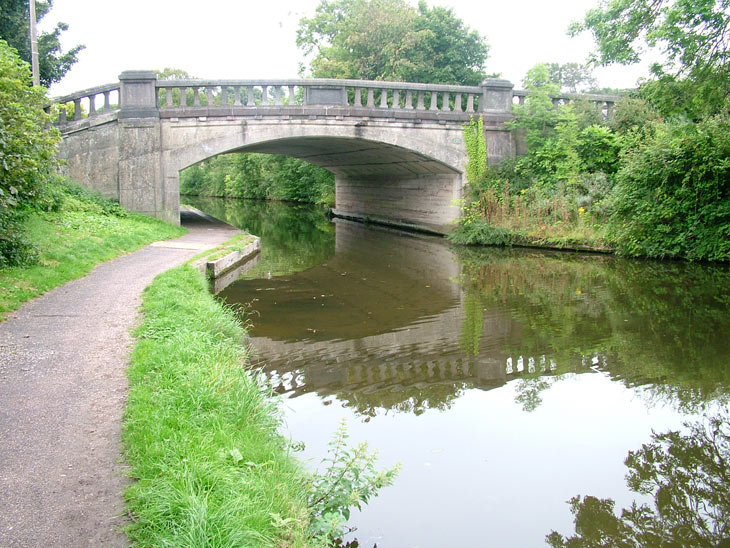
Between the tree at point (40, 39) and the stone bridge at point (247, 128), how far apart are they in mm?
2932

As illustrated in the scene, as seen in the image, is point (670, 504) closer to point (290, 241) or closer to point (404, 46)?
point (290, 241)

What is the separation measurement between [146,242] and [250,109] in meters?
5.28

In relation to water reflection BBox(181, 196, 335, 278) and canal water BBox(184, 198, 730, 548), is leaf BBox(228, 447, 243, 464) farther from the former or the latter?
water reflection BBox(181, 196, 335, 278)

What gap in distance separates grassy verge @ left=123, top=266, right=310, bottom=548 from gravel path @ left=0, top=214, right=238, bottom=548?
0.12m

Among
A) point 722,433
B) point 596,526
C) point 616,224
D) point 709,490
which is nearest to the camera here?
point 596,526

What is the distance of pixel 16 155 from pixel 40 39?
39.8 feet

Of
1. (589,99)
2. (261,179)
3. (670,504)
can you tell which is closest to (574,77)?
(261,179)

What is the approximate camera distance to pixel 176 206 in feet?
52.3

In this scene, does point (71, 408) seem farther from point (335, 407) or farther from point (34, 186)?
point (34, 186)

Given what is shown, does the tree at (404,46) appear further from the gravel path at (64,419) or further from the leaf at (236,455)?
the leaf at (236,455)

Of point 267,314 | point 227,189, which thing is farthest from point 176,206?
point 227,189

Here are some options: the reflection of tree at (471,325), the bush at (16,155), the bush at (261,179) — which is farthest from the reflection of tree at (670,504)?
the bush at (261,179)

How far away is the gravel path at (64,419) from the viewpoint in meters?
2.54

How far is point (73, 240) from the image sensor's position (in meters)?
10.1
